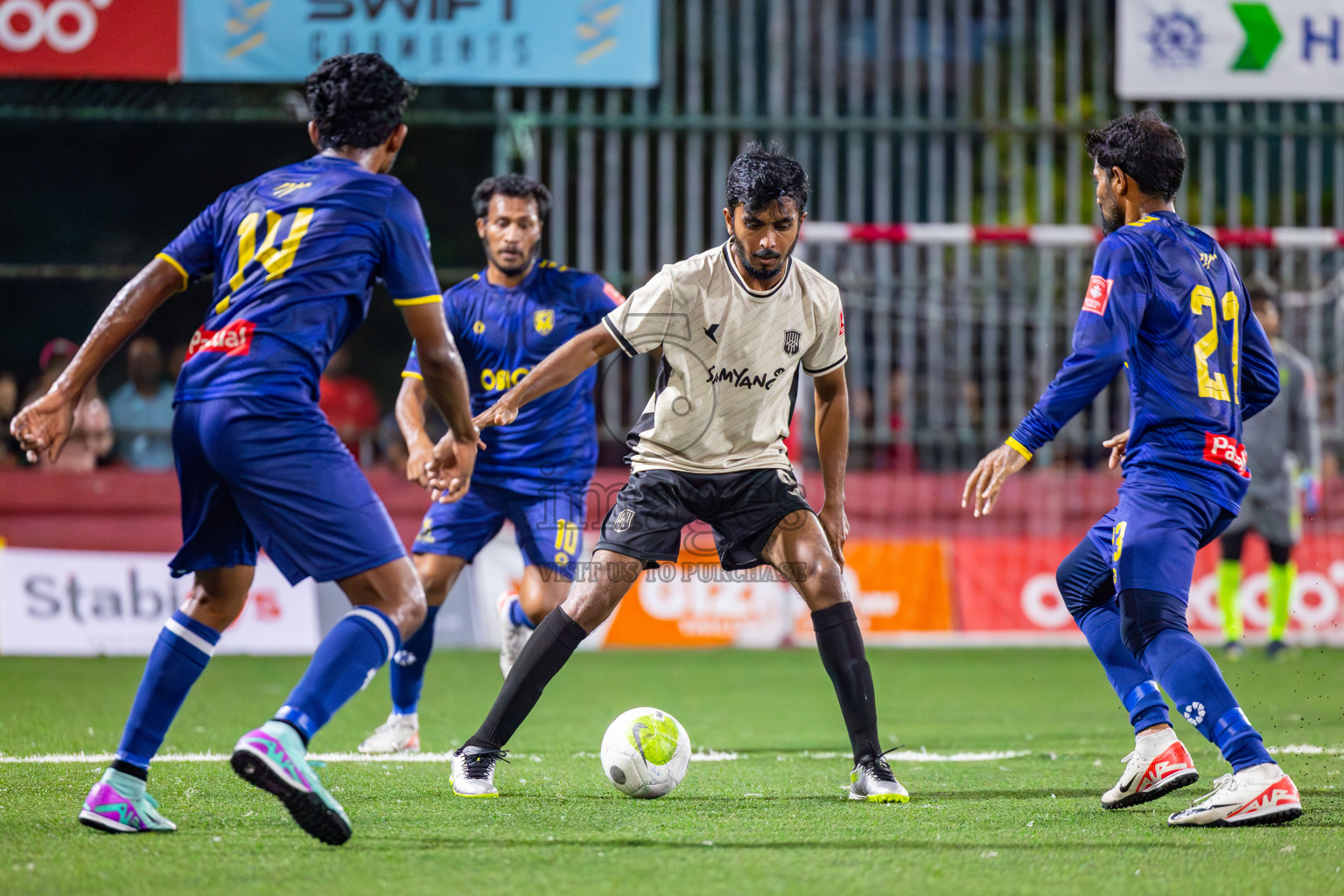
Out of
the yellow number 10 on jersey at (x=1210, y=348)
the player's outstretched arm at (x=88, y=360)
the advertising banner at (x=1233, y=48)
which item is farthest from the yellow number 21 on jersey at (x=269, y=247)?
the advertising banner at (x=1233, y=48)

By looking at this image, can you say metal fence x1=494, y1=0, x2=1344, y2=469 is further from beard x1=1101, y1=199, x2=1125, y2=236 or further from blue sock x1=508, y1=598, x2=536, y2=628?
beard x1=1101, y1=199, x2=1125, y2=236

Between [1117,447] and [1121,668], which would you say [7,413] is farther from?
[1121,668]

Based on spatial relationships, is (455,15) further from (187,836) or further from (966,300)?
(187,836)

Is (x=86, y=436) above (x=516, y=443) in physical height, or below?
below

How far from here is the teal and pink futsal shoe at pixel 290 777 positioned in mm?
3664

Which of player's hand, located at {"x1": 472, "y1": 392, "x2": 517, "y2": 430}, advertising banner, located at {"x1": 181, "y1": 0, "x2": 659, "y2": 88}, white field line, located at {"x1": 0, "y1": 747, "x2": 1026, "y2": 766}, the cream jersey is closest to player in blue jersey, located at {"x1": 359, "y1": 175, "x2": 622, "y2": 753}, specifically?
white field line, located at {"x1": 0, "y1": 747, "x2": 1026, "y2": 766}

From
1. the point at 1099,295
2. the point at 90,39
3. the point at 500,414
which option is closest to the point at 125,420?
the point at 90,39

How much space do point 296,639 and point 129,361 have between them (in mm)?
2728

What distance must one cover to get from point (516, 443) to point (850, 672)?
2.21 metres

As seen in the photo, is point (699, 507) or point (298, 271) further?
point (699, 507)

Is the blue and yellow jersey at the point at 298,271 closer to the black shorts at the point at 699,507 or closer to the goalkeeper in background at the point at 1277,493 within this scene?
the black shorts at the point at 699,507

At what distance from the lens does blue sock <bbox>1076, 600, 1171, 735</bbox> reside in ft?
15.8

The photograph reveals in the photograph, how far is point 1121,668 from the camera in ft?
16.1

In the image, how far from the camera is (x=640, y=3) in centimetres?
1180
